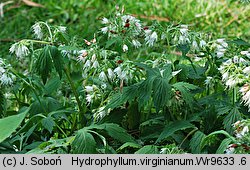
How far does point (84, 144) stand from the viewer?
2.10 m

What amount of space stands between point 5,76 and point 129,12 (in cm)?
344

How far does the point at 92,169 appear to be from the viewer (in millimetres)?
2018

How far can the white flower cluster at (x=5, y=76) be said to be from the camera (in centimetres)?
248

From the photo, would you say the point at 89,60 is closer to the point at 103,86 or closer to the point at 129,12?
the point at 103,86

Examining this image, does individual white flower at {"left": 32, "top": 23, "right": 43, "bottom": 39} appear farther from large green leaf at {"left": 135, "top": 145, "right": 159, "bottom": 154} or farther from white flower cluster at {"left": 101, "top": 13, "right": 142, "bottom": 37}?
large green leaf at {"left": 135, "top": 145, "right": 159, "bottom": 154}

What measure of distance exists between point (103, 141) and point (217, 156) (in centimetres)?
44

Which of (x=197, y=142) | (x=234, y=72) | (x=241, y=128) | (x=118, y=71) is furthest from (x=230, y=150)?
(x=118, y=71)

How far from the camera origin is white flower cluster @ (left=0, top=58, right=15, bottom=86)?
2484mm

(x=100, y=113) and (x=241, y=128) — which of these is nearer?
(x=241, y=128)

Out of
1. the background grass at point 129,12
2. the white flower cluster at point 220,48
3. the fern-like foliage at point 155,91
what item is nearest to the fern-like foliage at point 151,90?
the fern-like foliage at point 155,91

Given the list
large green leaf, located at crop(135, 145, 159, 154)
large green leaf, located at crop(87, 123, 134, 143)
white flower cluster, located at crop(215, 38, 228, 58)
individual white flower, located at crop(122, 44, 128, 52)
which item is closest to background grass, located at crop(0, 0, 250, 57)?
white flower cluster, located at crop(215, 38, 228, 58)

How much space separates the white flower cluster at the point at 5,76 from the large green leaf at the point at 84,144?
0.53 metres

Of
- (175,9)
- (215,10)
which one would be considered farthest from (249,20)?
(175,9)

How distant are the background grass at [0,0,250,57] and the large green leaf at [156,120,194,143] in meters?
3.24
